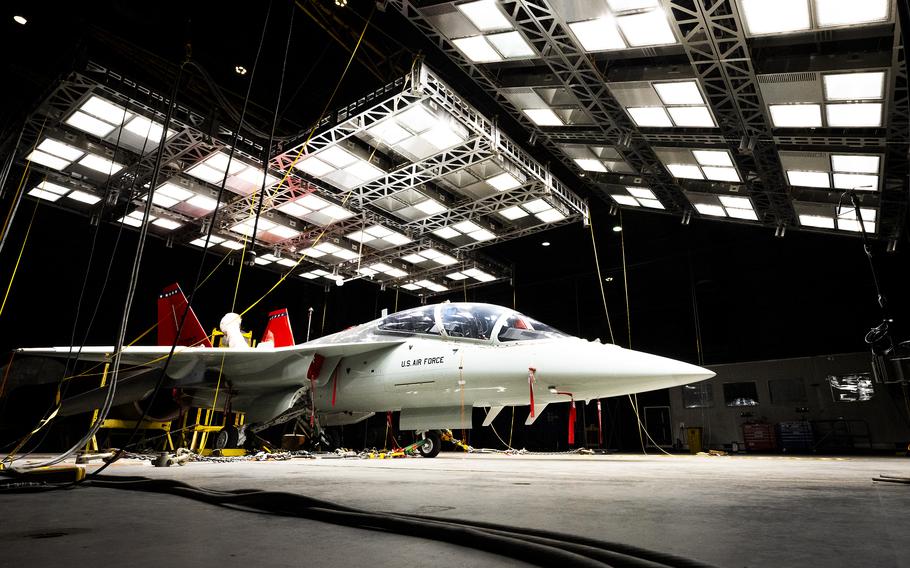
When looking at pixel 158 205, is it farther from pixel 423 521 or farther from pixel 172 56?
pixel 423 521

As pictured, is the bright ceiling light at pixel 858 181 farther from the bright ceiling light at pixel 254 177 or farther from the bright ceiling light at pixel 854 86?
the bright ceiling light at pixel 254 177

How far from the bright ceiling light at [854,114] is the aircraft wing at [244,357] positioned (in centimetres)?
799

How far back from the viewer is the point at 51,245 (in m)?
12.7

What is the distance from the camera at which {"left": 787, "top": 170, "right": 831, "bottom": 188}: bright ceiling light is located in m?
9.20

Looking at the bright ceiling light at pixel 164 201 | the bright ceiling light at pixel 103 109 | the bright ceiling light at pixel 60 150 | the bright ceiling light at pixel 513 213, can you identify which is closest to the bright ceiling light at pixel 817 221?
the bright ceiling light at pixel 513 213

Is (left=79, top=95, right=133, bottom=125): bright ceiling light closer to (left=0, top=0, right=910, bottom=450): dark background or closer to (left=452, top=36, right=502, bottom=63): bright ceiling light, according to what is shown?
(left=0, top=0, right=910, bottom=450): dark background

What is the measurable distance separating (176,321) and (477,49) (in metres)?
8.69

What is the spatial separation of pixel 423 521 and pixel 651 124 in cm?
964

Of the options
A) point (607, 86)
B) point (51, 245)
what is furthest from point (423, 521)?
point (51, 245)

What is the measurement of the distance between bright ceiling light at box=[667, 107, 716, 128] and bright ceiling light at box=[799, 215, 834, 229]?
422cm

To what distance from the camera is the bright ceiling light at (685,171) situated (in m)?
10.4

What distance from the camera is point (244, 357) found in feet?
27.0

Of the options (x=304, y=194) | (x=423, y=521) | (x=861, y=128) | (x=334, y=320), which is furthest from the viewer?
(x=334, y=320)

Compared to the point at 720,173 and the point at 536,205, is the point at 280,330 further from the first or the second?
the point at 720,173
